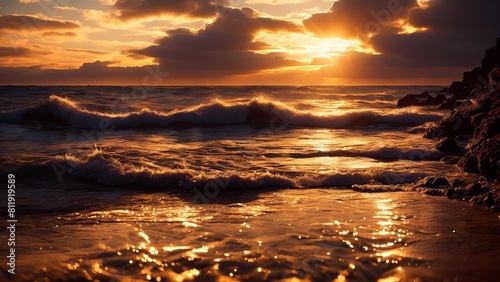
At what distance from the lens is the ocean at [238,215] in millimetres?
4594

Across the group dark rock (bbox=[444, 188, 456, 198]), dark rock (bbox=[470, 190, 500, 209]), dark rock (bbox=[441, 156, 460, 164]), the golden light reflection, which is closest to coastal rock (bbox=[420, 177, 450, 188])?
dark rock (bbox=[444, 188, 456, 198])

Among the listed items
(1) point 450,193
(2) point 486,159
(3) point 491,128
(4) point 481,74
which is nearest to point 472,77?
(4) point 481,74

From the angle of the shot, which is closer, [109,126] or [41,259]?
[41,259]

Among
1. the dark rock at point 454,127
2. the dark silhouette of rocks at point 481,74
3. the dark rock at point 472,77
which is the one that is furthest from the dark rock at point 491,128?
the dark rock at point 472,77

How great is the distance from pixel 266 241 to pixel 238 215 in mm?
1430

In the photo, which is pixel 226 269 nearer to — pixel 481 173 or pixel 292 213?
pixel 292 213

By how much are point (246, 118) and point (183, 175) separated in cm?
1448

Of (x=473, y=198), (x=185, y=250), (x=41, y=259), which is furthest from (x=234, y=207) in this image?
(x=473, y=198)

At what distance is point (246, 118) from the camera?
23.7 meters

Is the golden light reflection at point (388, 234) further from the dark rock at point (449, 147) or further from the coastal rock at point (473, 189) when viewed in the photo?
the dark rock at point (449, 147)

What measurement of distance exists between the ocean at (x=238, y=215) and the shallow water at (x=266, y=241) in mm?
19

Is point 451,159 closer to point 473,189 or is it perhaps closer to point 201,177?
point 473,189

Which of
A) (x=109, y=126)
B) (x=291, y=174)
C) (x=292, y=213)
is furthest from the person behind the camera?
(x=109, y=126)

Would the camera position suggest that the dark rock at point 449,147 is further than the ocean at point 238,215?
Yes
